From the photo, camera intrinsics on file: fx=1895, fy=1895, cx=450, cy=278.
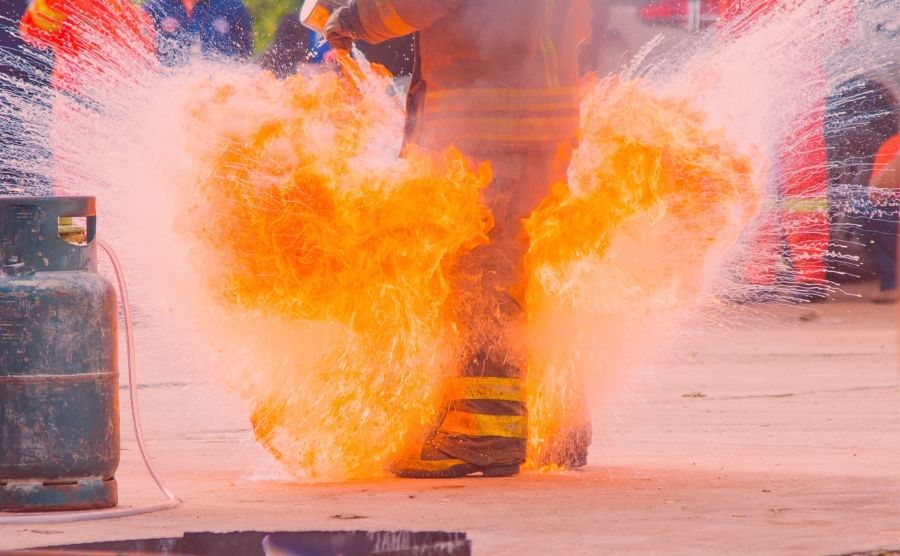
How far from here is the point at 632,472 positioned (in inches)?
280

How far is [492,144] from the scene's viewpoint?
22.2 feet

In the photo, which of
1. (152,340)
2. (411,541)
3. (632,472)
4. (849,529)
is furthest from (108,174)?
(152,340)

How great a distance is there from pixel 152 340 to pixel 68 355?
8399 mm

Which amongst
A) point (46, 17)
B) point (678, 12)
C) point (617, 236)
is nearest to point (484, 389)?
point (617, 236)

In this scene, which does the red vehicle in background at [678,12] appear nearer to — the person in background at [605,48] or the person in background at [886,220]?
the person in background at [605,48]

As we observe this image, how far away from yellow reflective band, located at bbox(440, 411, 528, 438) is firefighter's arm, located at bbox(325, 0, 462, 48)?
4.56 ft

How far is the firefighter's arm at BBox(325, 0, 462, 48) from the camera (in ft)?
21.9

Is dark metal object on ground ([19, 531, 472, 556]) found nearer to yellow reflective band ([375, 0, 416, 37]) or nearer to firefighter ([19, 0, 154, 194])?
yellow reflective band ([375, 0, 416, 37])

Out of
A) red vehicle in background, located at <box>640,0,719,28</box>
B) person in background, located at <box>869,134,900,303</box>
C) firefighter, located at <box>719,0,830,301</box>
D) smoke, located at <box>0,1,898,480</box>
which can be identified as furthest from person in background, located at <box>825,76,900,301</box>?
smoke, located at <box>0,1,898,480</box>

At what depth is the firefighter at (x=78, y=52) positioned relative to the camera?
374 inches

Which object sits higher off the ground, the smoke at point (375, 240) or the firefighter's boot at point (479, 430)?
the smoke at point (375, 240)

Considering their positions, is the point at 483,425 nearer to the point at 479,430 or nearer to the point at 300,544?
the point at 479,430

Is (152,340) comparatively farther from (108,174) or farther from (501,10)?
(501,10)

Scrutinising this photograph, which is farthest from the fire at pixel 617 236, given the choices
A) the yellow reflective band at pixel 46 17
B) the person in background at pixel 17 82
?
the person in background at pixel 17 82
